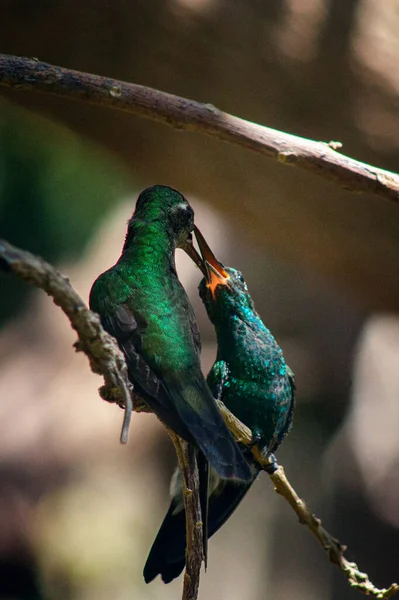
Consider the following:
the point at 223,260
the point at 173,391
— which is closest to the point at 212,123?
the point at 173,391

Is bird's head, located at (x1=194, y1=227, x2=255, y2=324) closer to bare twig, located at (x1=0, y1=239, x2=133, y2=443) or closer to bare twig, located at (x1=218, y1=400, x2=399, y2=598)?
bare twig, located at (x1=218, y1=400, x2=399, y2=598)

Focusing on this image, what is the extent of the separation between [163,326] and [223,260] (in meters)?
3.73

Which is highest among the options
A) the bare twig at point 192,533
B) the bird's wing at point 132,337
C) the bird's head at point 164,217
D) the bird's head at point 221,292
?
the bird's head at point 164,217

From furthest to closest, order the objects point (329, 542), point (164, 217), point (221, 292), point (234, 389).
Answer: point (221, 292), point (234, 389), point (164, 217), point (329, 542)

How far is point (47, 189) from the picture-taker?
23.5 ft

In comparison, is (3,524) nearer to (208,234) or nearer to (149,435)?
(149,435)

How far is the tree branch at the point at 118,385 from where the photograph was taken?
161 cm

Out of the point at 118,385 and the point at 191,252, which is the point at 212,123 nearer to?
the point at 191,252

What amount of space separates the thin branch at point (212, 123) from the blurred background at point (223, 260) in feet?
5.71

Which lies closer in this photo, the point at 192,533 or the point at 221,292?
the point at 192,533

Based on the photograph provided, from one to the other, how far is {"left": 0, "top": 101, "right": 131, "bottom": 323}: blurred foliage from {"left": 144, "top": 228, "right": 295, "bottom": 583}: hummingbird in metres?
3.84

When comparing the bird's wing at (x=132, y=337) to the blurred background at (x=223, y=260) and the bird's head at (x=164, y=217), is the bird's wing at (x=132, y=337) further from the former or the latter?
the blurred background at (x=223, y=260)

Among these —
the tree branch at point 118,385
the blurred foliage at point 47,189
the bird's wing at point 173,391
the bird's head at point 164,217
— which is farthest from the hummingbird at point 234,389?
the blurred foliage at point 47,189

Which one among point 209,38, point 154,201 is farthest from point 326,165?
point 209,38
